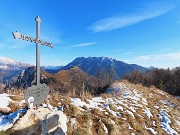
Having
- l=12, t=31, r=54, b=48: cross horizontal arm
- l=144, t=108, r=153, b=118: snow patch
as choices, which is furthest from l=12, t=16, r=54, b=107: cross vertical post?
l=144, t=108, r=153, b=118: snow patch

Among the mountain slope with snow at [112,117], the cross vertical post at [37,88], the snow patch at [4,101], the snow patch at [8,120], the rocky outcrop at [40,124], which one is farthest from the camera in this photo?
the snow patch at [4,101]

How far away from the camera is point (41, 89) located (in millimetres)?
11547

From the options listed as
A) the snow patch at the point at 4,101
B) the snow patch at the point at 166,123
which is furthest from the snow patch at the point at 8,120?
the snow patch at the point at 166,123

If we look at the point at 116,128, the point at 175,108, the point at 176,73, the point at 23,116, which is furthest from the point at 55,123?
the point at 176,73

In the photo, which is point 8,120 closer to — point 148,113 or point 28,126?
point 28,126

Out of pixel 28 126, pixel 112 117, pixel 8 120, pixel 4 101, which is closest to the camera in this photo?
pixel 28 126

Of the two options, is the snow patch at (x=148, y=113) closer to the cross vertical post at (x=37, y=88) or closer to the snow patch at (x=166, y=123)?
the snow patch at (x=166, y=123)

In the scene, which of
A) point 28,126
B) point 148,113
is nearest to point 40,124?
point 28,126

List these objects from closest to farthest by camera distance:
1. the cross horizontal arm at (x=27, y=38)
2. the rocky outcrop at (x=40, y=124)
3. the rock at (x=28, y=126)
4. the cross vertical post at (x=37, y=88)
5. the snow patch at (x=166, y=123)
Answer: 1. the rock at (x=28, y=126)
2. the rocky outcrop at (x=40, y=124)
3. the cross horizontal arm at (x=27, y=38)
4. the cross vertical post at (x=37, y=88)
5. the snow patch at (x=166, y=123)

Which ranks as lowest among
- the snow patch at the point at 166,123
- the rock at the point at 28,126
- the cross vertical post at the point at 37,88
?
the snow patch at the point at 166,123

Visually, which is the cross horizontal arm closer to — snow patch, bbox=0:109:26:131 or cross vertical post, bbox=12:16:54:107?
cross vertical post, bbox=12:16:54:107

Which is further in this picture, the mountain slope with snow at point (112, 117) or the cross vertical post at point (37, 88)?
the mountain slope with snow at point (112, 117)

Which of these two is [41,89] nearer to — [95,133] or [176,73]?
[95,133]

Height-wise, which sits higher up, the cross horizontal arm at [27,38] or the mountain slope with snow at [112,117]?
the cross horizontal arm at [27,38]
